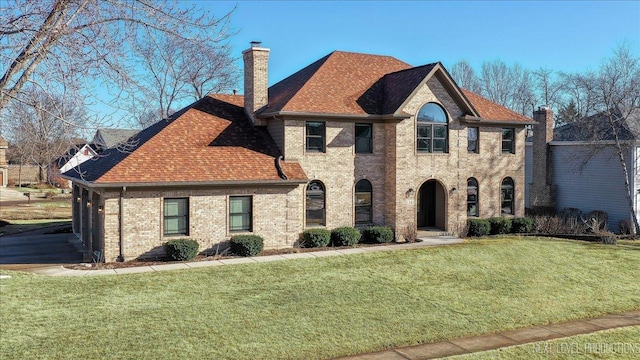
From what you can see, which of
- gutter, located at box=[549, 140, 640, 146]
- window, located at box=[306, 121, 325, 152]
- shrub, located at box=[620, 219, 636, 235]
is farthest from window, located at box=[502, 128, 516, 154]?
window, located at box=[306, 121, 325, 152]

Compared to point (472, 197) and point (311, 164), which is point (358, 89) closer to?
point (311, 164)

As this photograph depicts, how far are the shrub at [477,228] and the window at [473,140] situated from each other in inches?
145

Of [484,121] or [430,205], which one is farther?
[430,205]

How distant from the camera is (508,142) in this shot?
30141mm

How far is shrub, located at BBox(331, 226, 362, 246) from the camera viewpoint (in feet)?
79.1

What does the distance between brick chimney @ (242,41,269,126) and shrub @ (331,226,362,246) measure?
613 cm

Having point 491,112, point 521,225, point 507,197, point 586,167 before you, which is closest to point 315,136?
point 491,112

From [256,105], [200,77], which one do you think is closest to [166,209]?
[256,105]

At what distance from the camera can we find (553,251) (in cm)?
2402

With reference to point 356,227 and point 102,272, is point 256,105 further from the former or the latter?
point 102,272

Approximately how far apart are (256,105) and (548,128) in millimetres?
21628

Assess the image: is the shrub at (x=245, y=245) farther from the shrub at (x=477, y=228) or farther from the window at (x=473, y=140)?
the window at (x=473, y=140)

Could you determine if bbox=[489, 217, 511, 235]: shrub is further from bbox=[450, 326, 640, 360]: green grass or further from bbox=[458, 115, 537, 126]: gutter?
bbox=[450, 326, 640, 360]: green grass

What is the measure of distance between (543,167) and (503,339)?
27011 mm
